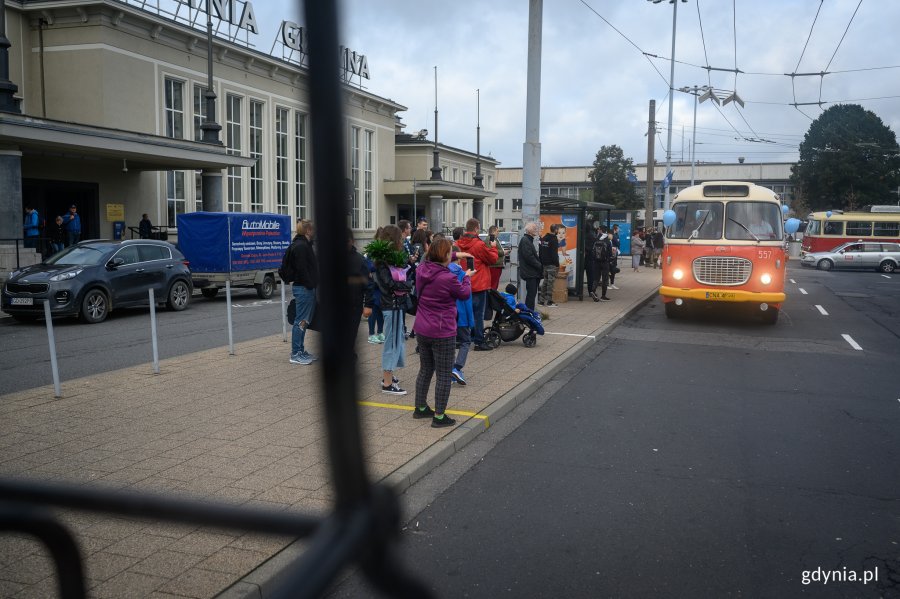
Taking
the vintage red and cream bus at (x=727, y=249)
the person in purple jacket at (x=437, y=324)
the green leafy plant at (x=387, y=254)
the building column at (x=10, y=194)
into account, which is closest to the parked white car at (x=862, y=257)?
the vintage red and cream bus at (x=727, y=249)

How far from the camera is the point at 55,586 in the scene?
144 cm

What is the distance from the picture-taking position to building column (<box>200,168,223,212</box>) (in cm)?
2877

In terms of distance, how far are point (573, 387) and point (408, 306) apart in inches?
99.9

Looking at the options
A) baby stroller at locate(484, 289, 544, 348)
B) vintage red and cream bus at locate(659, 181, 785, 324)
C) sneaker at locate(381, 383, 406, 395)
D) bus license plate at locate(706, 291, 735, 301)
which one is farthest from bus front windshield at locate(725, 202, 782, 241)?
sneaker at locate(381, 383, 406, 395)

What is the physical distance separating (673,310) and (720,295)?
1.71 meters

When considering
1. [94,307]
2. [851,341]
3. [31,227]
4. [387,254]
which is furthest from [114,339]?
[851,341]

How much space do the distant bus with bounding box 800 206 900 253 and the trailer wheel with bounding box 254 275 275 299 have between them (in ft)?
114

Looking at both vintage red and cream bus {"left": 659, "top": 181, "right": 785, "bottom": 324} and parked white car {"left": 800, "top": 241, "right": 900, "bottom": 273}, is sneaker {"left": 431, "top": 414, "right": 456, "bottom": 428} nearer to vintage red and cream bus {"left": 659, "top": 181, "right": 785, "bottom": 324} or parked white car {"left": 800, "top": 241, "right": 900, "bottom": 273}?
vintage red and cream bus {"left": 659, "top": 181, "right": 785, "bottom": 324}

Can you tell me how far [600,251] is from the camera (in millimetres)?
19906

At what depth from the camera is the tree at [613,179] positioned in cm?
6519

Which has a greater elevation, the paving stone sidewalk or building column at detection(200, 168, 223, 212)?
building column at detection(200, 168, 223, 212)

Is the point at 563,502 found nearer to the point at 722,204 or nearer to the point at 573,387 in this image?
the point at 573,387

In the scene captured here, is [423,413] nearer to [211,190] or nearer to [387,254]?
[387,254]

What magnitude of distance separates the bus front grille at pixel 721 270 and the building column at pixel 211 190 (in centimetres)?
1947
